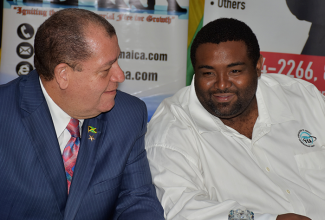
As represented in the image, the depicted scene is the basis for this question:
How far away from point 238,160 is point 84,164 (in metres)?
0.93

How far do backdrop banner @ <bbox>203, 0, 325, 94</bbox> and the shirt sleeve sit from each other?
2.01 m

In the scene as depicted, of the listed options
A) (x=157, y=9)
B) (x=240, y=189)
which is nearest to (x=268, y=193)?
(x=240, y=189)

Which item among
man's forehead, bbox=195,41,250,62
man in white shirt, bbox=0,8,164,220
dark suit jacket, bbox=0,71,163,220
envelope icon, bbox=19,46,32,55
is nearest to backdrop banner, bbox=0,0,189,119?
envelope icon, bbox=19,46,32,55

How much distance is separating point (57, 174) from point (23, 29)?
223 centimetres

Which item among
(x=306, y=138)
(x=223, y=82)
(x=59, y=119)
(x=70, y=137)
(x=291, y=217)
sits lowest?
(x=291, y=217)

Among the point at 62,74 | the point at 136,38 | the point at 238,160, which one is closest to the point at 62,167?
the point at 62,74

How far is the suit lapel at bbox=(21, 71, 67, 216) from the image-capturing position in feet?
5.49

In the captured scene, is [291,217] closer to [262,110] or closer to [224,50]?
[262,110]

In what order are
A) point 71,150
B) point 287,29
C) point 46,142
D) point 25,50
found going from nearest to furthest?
point 46,142 < point 71,150 < point 25,50 < point 287,29

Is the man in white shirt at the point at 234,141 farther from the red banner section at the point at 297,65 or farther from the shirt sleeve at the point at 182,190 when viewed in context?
the red banner section at the point at 297,65

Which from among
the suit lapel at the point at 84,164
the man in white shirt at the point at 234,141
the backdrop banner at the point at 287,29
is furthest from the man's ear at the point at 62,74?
the backdrop banner at the point at 287,29

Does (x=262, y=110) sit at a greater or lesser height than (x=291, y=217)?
greater

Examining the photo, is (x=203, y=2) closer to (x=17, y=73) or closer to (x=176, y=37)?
(x=176, y=37)

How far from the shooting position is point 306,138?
7.34 feet
